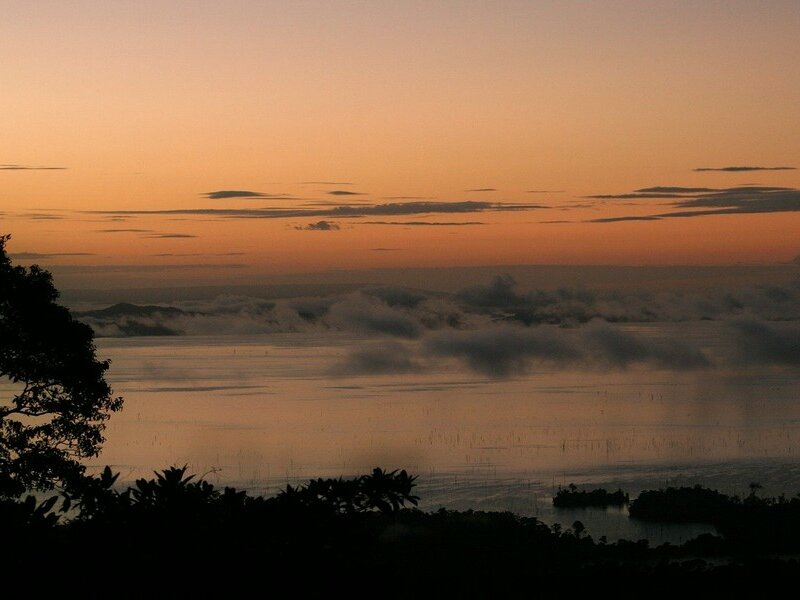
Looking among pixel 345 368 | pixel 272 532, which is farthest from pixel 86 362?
pixel 345 368

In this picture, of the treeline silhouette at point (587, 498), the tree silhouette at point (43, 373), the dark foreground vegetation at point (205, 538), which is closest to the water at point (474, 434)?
the treeline silhouette at point (587, 498)

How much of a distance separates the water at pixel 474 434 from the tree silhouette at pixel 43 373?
31.6 m

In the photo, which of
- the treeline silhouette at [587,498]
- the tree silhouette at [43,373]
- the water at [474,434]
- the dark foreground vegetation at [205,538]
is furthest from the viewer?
the water at [474,434]

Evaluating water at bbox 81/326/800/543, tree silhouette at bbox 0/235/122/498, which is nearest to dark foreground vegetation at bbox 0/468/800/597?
tree silhouette at bbox 0/235/122/498

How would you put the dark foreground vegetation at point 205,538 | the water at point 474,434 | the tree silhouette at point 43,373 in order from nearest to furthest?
the dark foreground vegetation at point 205,538 → the tree silhouette at point 43,373 → the water at point 474,434

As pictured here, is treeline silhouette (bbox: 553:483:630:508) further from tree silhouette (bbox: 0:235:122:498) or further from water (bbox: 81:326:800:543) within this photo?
tree silhouette (bbox: 0:235:122:498)

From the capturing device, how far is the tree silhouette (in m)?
22.9

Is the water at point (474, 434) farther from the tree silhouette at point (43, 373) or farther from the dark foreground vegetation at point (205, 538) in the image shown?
the dark foreground vegetation at point (205, 538)

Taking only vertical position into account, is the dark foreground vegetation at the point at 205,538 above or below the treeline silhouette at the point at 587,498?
above

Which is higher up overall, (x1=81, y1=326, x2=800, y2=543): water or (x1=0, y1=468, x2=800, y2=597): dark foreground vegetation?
(x1=0, y1=468, x2=800, y2=597): dark foreground vegetation

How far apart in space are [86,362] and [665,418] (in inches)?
3798

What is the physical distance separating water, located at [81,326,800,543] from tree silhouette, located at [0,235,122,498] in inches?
1245

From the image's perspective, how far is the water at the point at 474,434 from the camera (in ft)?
223

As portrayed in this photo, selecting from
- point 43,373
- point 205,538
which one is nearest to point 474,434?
point 43,373
